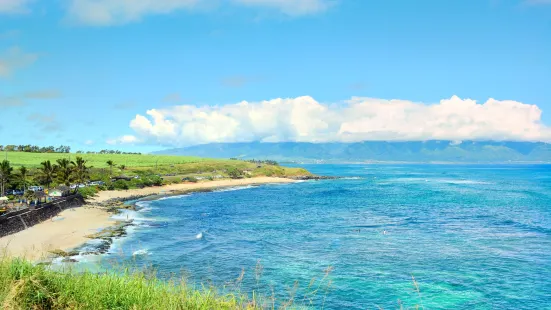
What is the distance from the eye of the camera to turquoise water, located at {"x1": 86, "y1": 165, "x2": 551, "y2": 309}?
3122cm

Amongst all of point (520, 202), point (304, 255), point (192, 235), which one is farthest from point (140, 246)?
point (520, 202)

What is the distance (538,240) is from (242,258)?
36.9 metres

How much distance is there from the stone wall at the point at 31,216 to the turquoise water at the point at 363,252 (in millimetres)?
13553

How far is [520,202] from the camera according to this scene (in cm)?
9288

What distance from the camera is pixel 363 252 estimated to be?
44562 mm

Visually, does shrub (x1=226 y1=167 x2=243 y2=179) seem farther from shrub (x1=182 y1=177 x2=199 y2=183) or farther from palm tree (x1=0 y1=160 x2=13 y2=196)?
palm tree (x1=0 y1=160 x2=13 y2=196)

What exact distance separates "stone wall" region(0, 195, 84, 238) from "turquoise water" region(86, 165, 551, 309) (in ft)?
44.5

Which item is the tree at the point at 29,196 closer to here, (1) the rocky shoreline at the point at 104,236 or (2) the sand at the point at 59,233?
(2) the sand at the point at 59,233

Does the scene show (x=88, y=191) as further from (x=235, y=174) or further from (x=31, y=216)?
(x=235, y=174)

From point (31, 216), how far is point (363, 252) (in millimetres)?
44969

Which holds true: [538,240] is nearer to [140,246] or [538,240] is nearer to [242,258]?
[242,258]

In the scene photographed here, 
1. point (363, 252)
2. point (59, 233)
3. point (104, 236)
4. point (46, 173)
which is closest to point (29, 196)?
point (46, 173)

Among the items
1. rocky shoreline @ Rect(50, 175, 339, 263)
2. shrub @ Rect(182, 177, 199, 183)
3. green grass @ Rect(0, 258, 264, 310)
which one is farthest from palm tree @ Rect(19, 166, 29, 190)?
green grass @ Rect(0, 258, 264, 310)

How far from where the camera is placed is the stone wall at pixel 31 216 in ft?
162
